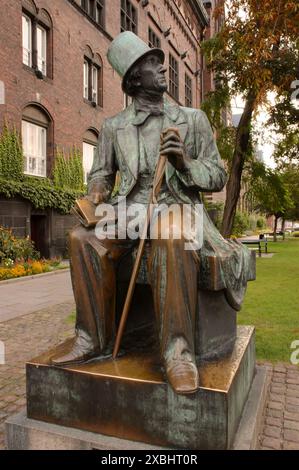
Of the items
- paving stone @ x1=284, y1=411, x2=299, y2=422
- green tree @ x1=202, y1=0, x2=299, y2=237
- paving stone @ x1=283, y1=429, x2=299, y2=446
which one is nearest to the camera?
paving stone @ x1=283, y1=429, x2=299, y2=446

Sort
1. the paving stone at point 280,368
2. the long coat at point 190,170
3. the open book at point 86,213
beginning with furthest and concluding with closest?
the paving stone at point 280,368
the long coat at point 190,170
the open book at point 86,213

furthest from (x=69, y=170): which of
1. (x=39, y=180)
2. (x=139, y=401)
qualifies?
Result: (x=139, y=401)

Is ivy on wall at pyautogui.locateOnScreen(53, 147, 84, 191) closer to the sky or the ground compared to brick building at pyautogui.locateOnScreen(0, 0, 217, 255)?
closer to the ground

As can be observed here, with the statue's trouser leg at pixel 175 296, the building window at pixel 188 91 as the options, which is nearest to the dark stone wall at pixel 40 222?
the statue's trouser leg at pixel 175 296

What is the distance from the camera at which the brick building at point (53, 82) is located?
15.2 m

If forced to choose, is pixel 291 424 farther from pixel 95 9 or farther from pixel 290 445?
pixel 95 9

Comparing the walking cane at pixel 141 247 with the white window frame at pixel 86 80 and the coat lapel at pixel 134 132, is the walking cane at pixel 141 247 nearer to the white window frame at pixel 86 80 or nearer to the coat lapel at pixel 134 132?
the coat lapel at pixel 134 132

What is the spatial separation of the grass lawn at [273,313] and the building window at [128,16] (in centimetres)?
1736

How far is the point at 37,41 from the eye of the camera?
55.4ft

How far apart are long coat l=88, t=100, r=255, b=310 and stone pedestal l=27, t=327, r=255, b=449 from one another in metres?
0.63

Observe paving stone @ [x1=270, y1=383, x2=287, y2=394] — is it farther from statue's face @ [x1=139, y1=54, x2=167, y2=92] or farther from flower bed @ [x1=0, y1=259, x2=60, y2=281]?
flower bed @ [x1=0, y1=259, x2=60, y2=281]

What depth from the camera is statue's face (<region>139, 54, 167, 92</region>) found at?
9.85 feet

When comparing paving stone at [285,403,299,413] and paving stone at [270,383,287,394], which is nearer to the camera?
paving stone at [285,403,299,413]

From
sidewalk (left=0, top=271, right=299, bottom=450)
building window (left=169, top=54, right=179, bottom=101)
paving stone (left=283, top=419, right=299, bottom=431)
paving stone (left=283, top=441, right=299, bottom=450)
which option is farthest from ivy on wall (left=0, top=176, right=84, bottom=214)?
building window (left=169, top=54, right=179, bottom=101)
